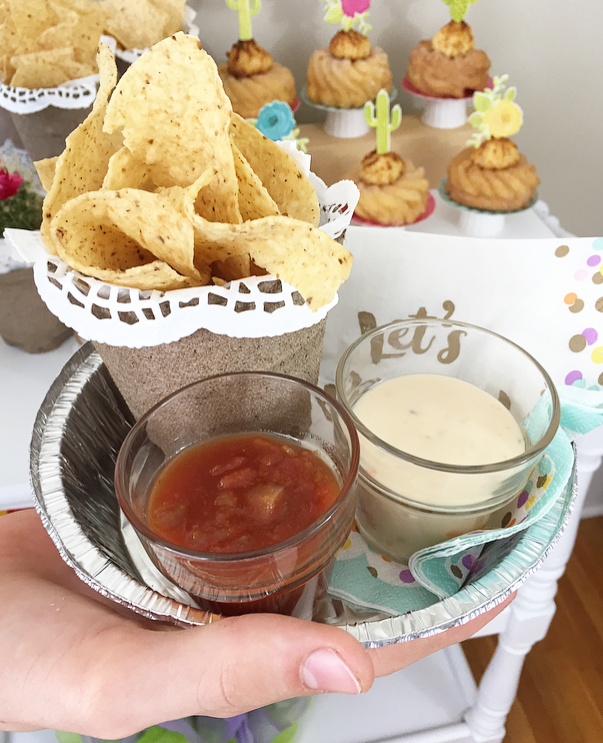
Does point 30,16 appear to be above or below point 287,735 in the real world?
above

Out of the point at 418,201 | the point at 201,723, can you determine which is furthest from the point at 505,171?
the point at 201,723

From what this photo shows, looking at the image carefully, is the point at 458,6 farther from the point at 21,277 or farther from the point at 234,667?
the point at 234,667

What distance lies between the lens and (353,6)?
108 centimetres

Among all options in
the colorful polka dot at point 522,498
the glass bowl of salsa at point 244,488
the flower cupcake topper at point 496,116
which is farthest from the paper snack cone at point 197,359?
the flower cupcake topper at point 496,116

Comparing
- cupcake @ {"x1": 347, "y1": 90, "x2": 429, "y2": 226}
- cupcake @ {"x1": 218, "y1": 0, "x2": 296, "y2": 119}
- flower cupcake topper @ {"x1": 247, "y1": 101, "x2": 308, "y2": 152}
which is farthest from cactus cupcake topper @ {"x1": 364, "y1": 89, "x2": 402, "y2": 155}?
cupcake @ {"x1": 218, "y1": 0, "x2": 296, "y2": 119}

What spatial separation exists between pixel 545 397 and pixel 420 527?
0.50 ft

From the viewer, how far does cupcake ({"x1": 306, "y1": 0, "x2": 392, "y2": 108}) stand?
1.12m

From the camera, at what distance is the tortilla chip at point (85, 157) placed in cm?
38

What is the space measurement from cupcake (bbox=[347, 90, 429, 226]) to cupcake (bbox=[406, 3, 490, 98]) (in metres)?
0.19

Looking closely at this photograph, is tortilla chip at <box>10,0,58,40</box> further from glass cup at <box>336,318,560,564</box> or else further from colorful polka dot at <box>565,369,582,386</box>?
colorful polka dot at <box>565,369,582,386</box>

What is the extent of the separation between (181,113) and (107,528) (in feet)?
1.18

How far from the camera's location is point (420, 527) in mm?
479

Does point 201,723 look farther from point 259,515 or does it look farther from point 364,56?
point 364,56

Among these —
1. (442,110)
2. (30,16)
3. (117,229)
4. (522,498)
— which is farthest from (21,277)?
(442,110)
